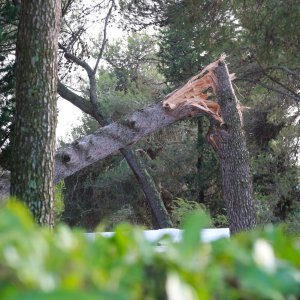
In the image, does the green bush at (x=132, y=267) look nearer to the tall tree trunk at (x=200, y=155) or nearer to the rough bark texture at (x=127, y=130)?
the rough bark texture at (x=127, y=130)

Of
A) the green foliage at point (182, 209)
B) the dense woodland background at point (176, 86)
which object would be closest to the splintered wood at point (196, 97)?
the dense woodland background at point (176, 86)

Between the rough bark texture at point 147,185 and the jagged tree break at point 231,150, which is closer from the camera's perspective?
the jagged tree break at point 231,150

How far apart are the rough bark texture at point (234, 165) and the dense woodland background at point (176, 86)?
1.57 metres

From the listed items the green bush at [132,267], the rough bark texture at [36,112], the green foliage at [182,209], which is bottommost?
the green bush at [132,267]

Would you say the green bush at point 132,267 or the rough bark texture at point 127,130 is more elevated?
the rough bark texture at point 127,130

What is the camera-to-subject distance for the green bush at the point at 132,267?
37 cm

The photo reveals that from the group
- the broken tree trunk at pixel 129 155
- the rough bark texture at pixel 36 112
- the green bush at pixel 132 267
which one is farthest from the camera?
the broken tree trunk at pixel 129 155

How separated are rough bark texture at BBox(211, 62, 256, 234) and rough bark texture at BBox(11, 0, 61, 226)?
250cm

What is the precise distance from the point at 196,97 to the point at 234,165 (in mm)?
868

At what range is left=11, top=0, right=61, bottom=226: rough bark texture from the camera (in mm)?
3660

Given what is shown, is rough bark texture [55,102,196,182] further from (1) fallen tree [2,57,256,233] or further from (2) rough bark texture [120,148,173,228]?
(2) rough bark texture [120,148,173,228]

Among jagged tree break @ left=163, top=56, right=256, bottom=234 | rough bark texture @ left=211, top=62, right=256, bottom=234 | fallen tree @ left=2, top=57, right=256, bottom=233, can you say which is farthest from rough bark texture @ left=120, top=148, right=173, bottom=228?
rough bark texture @ left=211, top=62, right=256, bottom=234

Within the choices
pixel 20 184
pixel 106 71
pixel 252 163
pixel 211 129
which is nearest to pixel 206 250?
pixel 20 184

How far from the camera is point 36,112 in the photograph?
3.68 metres
